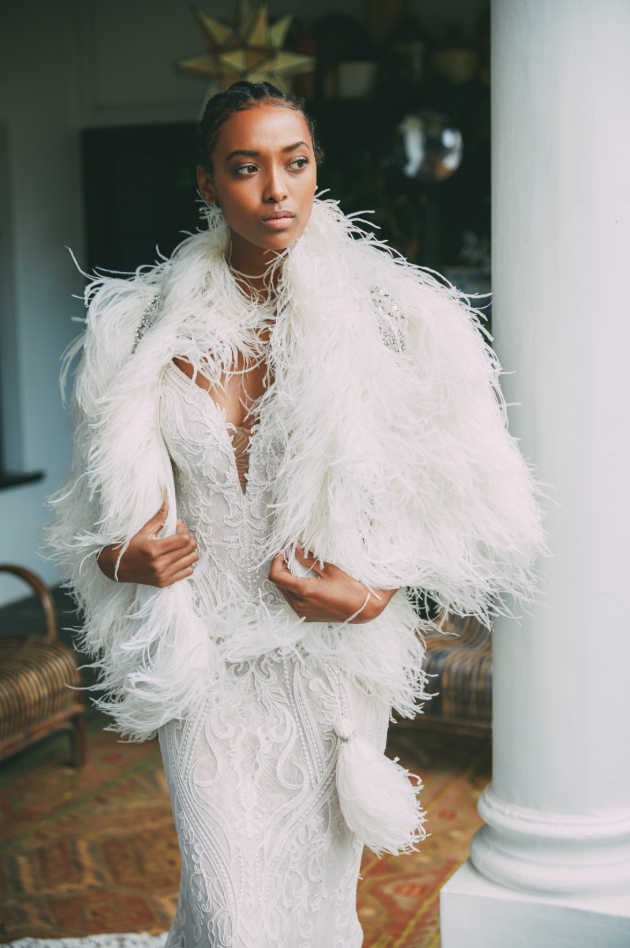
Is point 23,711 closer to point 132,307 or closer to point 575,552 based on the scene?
point 132,307

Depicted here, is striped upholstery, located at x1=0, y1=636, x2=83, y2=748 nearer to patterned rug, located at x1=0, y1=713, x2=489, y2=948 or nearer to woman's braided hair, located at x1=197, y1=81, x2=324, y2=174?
patterned rug, located at x1=0, y1=713, x2=489, y2=948

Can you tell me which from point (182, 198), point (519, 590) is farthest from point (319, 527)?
point (182, 198)

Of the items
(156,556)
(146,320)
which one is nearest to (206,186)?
(146,320)

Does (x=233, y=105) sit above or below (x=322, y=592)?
above

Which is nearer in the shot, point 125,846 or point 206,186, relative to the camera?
point 206,186

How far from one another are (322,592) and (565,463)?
508 mm

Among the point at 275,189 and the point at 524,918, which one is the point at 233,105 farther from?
the point at 524,918

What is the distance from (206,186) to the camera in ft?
5.62

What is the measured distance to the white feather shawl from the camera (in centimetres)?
162

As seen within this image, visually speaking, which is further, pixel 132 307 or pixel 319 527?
pixel 132 307

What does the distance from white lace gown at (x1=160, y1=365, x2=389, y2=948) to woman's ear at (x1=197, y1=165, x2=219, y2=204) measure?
30cm

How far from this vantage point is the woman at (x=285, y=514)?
5.29 ft

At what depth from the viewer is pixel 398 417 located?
1.64 metres

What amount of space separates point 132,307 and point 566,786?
1.19 m
